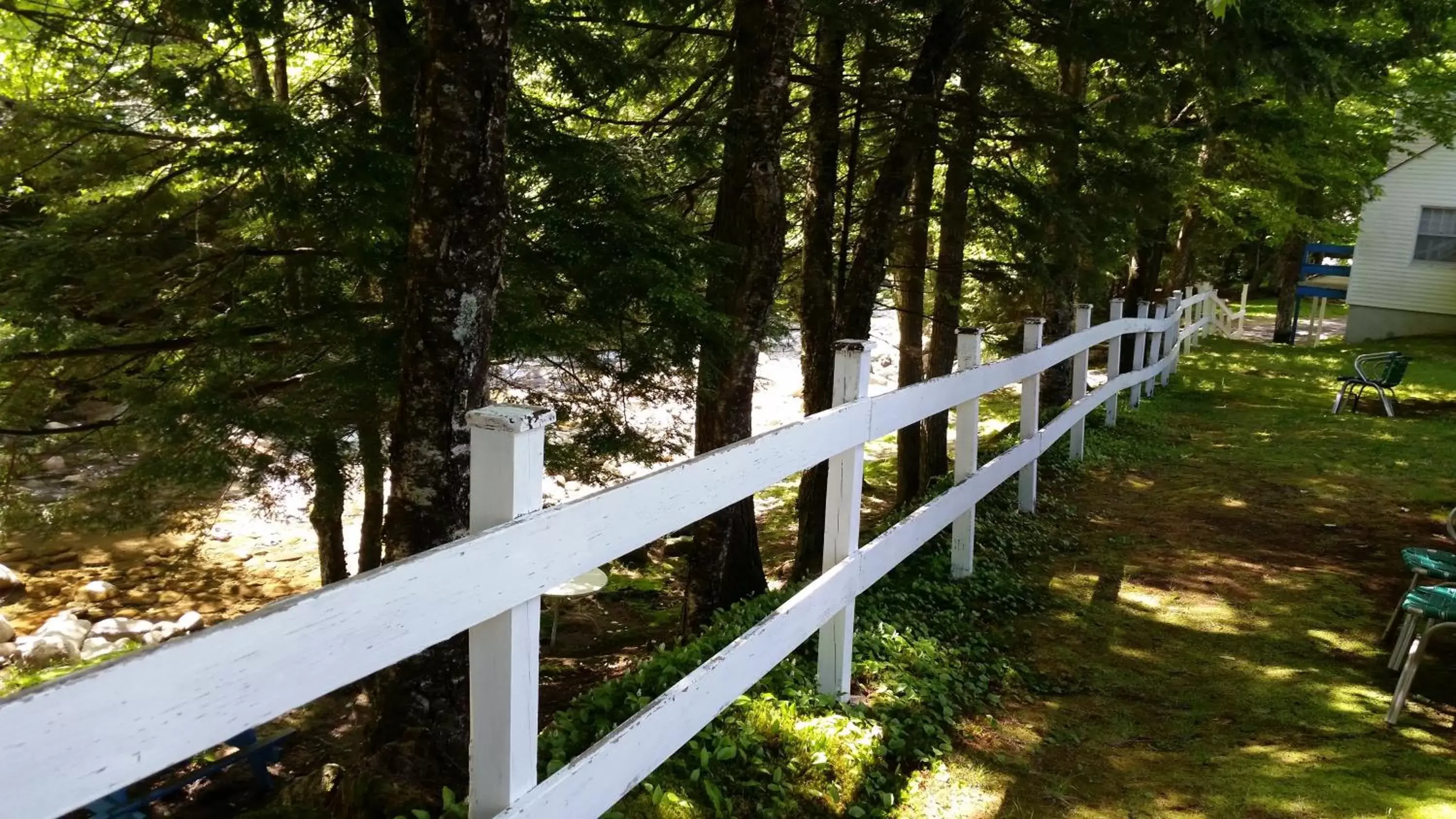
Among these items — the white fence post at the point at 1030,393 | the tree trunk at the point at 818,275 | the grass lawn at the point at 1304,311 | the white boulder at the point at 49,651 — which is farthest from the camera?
the grass lawn at the point at 1304,311

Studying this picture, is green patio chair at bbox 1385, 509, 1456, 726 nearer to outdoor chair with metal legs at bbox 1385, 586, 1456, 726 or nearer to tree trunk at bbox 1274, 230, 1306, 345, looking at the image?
outdoor chair with metal legs at bbox 1385, 586, 1456, 726

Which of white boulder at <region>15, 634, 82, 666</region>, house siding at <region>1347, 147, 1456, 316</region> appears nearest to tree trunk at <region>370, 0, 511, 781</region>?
white boulder at <region>15, 634, 82, 666</region>

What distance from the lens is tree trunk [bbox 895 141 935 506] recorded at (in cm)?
973

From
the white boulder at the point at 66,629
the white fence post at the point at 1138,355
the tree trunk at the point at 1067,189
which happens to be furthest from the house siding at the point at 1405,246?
the white boulder at the point at 66,629

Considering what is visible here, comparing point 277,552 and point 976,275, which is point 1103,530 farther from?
point 277,552

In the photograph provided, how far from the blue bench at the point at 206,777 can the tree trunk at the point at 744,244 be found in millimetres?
2780

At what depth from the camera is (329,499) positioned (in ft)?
24.2

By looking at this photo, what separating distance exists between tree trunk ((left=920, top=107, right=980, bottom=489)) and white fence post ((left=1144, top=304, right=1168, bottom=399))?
9.22 feet

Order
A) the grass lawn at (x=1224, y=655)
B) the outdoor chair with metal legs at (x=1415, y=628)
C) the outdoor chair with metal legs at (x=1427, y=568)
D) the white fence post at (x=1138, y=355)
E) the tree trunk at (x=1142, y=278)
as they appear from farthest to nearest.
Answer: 1. the tree trunk at (x=1142, y=278)
2. the white fence post at (x=1138, y=355)
3. the outdoor chair with metal legs at (x=1427, y=568)
4. the outdoor chair with metal legs at (x=1415, y=628)
5. the grass lawn at (x=1224, y=655)

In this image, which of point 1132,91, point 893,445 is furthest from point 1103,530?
point 893,445

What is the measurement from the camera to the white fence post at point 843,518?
12.3ft

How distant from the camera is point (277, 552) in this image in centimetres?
1420

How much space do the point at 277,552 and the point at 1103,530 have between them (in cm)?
1207

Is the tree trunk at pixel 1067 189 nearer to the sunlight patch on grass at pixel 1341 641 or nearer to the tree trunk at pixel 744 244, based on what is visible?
the tree trunk at pixel 744 244
